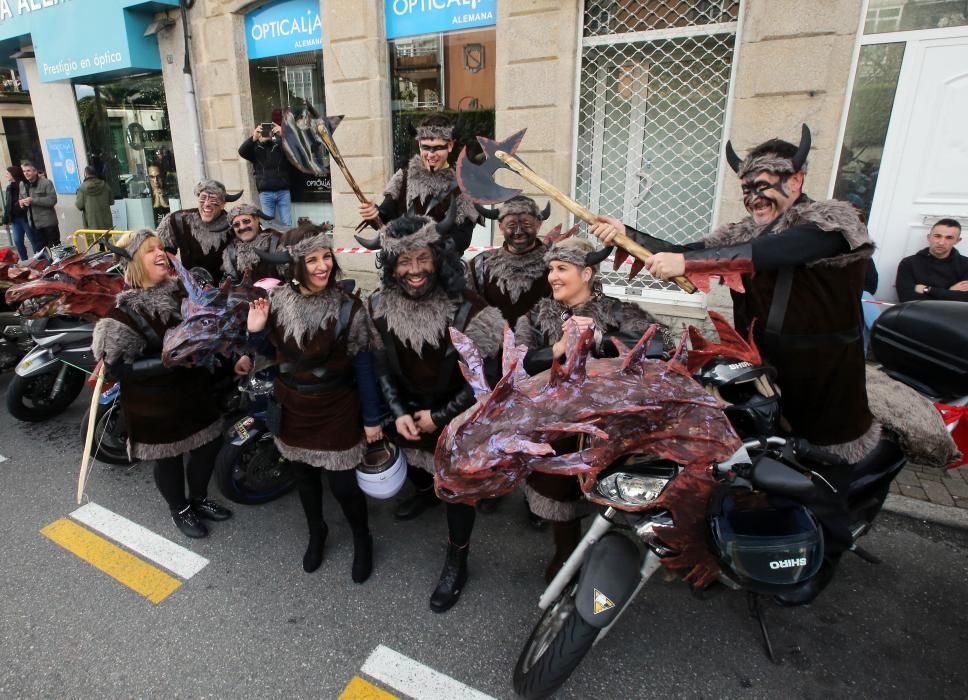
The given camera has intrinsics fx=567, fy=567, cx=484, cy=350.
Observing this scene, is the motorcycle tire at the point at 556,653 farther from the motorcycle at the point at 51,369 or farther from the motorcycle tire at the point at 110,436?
the motorcycle at the point at 51,369

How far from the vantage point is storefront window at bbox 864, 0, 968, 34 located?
4516 millimetres


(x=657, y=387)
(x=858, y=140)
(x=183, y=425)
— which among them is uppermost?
(x=858, y=140)

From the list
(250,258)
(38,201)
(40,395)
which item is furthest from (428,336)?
(38,201)

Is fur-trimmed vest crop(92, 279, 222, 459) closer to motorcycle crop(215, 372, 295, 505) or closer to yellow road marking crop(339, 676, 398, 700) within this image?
motorcycle crop(215, 372, 295, 505)

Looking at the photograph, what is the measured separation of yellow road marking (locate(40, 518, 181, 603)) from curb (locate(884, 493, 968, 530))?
4.01m

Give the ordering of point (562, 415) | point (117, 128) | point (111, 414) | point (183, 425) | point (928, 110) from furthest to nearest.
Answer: point (117, 128), point (928, 110), point (111, 414), point (183, 425), point (562, 415)

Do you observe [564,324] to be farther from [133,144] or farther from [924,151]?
[133,144]

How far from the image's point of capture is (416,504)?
11.3 feet

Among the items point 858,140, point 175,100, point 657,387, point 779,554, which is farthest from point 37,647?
point 175,100

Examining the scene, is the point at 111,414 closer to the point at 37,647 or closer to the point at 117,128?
the point at 37,647

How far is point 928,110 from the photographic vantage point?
15.4 feet

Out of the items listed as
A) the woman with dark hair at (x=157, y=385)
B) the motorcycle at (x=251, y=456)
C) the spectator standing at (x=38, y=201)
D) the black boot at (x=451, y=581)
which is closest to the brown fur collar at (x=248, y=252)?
the woman with dark hair at (x=157, y=385)

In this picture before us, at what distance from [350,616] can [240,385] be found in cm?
156

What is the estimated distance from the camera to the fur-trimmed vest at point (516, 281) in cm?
333
